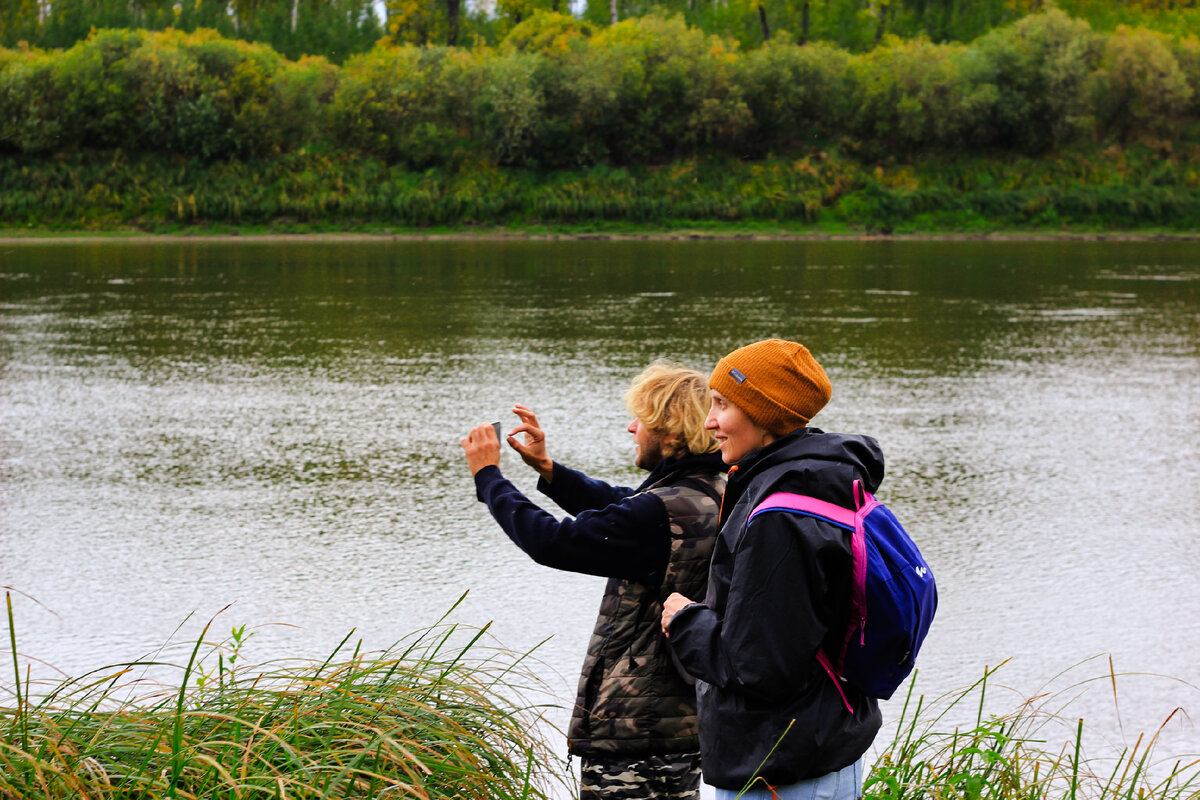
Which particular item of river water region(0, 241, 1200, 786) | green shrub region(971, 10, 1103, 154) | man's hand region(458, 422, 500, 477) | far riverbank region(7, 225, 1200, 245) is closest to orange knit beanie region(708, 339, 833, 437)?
man's hand region(458, 422, 500, 477)

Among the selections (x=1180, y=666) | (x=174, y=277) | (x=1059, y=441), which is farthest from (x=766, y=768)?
(x=174, y=277)

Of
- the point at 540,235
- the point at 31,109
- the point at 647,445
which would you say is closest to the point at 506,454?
the point at 647,445

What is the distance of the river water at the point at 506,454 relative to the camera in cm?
644

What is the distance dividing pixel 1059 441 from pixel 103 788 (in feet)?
31.1

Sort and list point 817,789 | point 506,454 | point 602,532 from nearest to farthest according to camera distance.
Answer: point 817,789 → point 602,532 → point 506,454

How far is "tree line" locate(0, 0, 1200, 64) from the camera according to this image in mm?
71562

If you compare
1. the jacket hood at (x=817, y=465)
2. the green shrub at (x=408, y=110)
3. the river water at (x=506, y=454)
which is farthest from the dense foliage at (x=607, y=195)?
the jacket hood at (x=817, y=465)

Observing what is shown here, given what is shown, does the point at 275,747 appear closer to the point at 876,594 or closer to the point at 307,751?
the point at 307,751

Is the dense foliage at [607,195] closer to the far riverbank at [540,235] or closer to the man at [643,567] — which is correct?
the far riverbank at [540,235]

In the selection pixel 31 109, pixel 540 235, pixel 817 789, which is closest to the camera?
pixel 817 789

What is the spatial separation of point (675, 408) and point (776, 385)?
25.3 inches

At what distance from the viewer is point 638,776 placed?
3.26 m

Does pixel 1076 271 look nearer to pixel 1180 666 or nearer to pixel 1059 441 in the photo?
pixel 1059 441

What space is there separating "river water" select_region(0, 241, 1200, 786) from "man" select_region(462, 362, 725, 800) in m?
2.08
